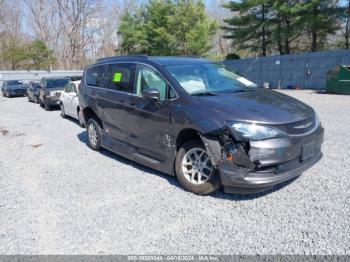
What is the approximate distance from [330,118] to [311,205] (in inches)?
253

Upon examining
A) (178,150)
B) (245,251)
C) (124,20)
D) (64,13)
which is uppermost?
(64,13)

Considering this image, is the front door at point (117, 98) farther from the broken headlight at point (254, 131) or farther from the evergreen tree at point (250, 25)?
the evergreen tree at point (250, 25)

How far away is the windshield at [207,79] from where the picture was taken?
459 cm

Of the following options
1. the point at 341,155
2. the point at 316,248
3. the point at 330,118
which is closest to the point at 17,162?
the point at 316,248

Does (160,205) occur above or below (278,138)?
below

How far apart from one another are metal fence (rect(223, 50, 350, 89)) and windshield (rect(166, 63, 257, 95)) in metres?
15.6

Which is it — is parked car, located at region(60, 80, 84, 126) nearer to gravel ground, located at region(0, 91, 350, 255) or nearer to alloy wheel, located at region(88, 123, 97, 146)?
alloy wheel, located at region(88, 123, 97, 146)

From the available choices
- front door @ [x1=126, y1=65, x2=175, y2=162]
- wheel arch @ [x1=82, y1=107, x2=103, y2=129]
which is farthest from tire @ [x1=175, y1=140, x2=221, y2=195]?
wheel arch @ [x1=82, y1=107, x2=103, y2=129]

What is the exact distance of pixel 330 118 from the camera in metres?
9.39

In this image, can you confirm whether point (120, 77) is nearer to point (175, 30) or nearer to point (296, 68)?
point (296, 68)

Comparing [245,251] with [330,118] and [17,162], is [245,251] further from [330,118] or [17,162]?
[330,118]

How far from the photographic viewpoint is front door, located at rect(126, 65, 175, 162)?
4570mm

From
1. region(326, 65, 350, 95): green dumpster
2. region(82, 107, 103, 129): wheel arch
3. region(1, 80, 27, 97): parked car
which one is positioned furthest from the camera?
region(1, 80, 27, 97): parked car

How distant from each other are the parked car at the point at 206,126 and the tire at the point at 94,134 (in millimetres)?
648
